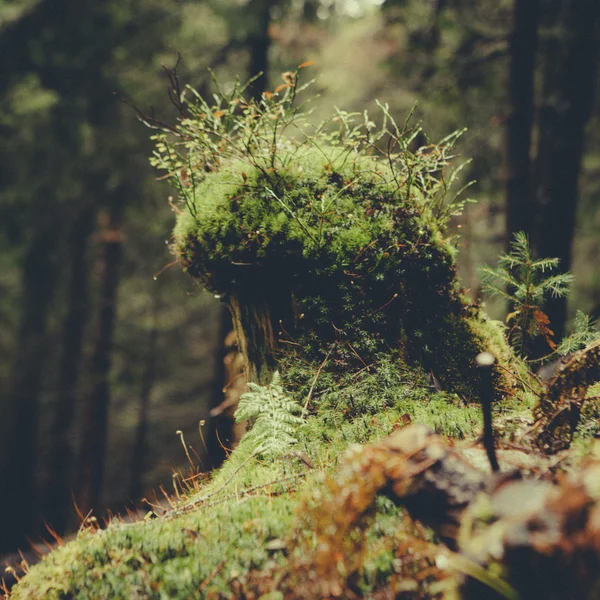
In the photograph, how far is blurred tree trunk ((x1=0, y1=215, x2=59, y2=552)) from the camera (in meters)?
12.0

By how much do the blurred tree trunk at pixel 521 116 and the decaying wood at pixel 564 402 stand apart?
3.98m

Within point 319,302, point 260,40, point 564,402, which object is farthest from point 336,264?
point 260,40

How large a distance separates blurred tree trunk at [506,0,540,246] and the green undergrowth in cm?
410

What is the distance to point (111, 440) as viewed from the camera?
22922 millimetres

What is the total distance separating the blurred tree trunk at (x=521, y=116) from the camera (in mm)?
5988

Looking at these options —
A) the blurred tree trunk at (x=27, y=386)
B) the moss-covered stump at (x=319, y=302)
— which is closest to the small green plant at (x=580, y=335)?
the moss-covered stump at (x=319, y=302)

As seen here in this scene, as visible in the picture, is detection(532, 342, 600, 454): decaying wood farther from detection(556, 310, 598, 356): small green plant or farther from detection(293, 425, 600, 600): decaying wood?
detection(556, 310, 598, 356): small green plant

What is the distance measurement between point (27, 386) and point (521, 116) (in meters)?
13.4

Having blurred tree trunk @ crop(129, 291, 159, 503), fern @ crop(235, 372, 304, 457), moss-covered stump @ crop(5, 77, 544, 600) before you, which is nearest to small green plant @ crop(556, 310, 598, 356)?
moss-covered stump @ crop(5, 77, 544, 600)

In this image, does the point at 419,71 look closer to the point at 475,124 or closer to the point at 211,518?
the point at 475,124

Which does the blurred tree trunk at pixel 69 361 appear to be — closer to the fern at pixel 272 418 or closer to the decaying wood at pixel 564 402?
the fern at pixel 272 418

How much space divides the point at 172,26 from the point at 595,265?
12.6 m

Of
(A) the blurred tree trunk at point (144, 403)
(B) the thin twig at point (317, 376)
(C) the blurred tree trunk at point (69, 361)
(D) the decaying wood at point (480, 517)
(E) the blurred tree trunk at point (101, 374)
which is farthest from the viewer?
(A) the blurred tree trunk at point (144, 403)

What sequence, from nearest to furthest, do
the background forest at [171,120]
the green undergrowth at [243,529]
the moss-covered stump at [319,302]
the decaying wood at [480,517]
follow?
the decaying wood at [480,517], the green undergrowth at [243,529], the moss-covered stump at [319,302], the background forest at [171,120]
